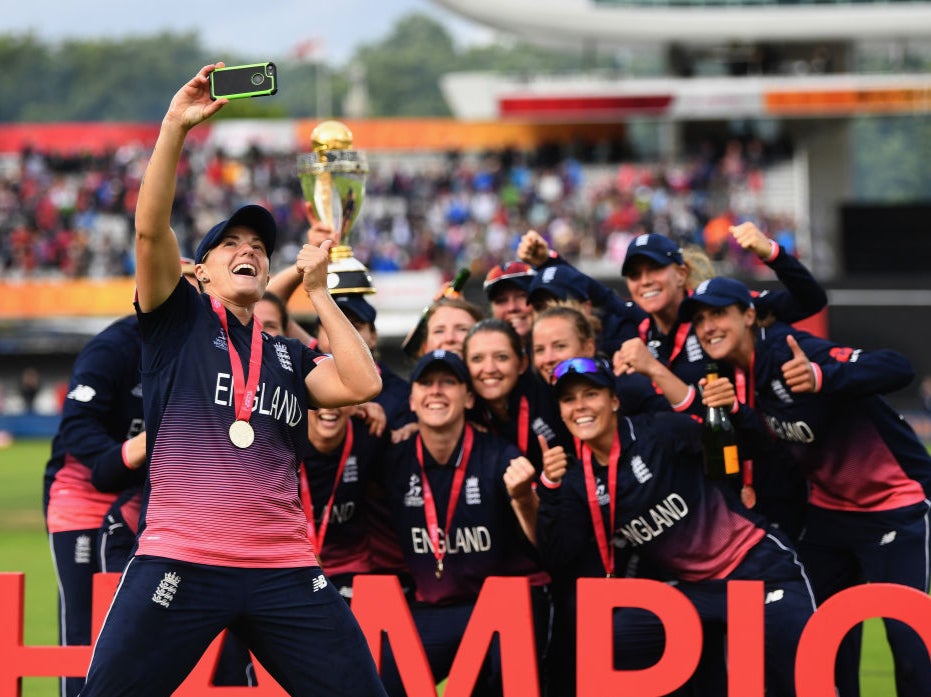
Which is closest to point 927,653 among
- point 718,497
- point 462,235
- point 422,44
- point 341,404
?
point 718,497

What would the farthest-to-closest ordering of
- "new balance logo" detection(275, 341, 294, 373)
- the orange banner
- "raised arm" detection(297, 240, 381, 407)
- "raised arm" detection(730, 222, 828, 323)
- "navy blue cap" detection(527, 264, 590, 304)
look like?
the orange banner, "navy blue cap" detection(527, 264, 590, 304), "raised arm" detection(730, 222, 828, 323), "new balance logo" detection(275, 341, 294, 373), "raised arm" detection(297, 240, 381, 407)

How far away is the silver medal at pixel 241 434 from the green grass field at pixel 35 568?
377 centimetres

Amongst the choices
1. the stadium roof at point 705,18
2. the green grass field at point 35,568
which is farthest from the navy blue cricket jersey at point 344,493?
the stadium roof at point 705,18

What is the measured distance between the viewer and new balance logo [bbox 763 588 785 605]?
5.84m

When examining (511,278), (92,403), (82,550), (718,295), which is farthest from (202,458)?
(511,278)

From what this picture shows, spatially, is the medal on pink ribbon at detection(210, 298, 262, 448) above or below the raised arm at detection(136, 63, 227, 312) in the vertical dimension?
below

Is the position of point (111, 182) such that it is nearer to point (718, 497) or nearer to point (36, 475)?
point (36, 475)

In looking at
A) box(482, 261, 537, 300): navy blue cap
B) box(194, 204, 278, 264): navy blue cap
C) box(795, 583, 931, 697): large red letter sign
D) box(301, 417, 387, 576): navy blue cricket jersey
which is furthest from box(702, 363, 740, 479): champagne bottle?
box(194, 204, 278, 264): navy blue cap

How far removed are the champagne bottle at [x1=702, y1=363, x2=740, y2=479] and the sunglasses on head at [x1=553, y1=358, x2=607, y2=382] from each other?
0.45 m

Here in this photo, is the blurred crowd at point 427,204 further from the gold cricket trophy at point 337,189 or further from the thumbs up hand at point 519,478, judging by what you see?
the thumbs up hand at point 519,478

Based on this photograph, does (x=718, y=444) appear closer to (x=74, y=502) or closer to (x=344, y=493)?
(x=344, y=493)

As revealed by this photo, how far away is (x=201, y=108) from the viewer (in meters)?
4.30

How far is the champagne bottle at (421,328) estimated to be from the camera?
A: 7.01 meters

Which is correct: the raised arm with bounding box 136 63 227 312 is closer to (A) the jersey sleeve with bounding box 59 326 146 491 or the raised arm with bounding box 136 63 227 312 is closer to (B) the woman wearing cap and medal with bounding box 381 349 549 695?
(B) the woman wearing cap and medal with bounding box 381 349 549 695
